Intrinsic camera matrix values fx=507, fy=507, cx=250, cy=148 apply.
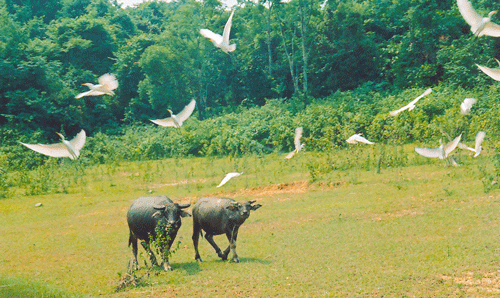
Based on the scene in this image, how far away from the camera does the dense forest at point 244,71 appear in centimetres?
2714

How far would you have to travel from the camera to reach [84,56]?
3772cm

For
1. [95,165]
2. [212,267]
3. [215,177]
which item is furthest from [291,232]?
[95,165]

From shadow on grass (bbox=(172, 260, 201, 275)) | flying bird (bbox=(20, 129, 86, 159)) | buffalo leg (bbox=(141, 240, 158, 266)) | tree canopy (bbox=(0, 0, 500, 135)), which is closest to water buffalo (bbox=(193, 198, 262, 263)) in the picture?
shadow on grass (bbox=(172, 260, 201, 275))

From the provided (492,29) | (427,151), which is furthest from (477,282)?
(427,151)

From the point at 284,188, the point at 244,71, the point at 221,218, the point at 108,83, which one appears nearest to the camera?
the point at 108,83

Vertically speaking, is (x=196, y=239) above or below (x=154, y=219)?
below

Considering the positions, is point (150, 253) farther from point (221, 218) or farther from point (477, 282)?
point (477, 282)

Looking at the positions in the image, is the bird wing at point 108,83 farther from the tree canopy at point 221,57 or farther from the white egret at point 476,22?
the tree canopy at point 221,57

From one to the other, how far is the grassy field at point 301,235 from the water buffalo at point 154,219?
1.50ft

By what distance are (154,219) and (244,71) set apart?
107 ft

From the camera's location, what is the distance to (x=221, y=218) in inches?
383

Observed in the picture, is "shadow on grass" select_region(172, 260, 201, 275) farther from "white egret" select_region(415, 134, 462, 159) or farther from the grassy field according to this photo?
"white egret" select_region(415, 134, 462, 159)

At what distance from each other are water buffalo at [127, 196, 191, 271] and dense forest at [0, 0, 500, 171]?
455 inches

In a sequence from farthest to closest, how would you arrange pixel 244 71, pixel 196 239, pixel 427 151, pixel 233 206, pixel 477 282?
pixel 244 71 → pixel 427 151 → pixel 196 239 → pixel 233 206 → pixel 477 282
